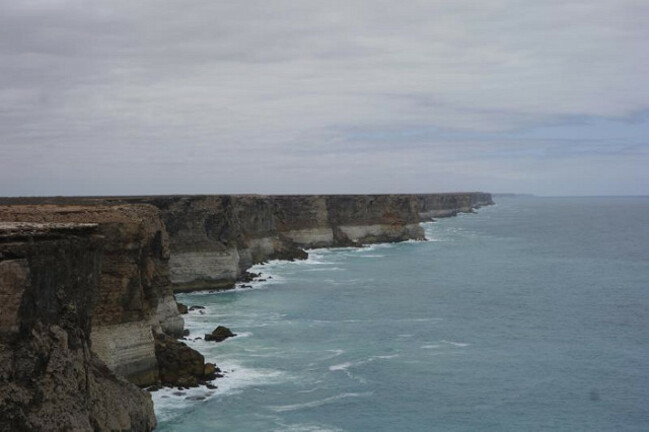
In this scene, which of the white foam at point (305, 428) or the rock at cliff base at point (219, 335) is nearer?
the white foam at point (305, 428)

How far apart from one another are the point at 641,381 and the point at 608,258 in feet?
200

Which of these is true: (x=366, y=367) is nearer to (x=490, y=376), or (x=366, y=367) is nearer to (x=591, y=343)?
(x=490, y=376)

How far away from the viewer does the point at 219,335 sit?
133ft


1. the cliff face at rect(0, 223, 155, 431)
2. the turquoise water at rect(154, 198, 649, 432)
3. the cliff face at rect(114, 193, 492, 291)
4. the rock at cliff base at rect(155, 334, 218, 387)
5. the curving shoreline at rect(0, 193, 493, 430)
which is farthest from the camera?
the cliff face at rect(114, 193, 492, 291)

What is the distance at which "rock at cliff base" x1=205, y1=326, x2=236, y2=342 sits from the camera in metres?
40.3

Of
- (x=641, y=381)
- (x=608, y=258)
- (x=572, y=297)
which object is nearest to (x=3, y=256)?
(x=641, y=381)

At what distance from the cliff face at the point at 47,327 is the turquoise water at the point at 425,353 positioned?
9.23 meters

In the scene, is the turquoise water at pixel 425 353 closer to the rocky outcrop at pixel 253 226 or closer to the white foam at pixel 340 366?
the white foam at pixel 340 366

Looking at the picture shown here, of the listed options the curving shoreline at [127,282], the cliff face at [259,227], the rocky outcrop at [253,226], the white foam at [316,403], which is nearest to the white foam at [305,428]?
the white foam at [316,403]

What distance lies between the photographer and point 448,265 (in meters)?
83.2

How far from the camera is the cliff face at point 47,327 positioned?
1622cm

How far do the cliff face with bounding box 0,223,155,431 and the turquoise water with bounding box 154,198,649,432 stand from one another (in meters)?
9.23

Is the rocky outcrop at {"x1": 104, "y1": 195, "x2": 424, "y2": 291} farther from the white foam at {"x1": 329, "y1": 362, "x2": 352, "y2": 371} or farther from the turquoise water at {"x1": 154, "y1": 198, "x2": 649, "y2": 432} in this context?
the white foam at {"x1": 329, "y1": 362, "x2": 352, "y2": 371}

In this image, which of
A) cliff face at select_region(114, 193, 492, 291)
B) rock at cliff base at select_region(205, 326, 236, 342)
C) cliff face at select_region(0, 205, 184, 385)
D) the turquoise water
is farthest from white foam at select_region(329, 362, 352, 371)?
cliff face at select_region(114, 193, 492, 291)
